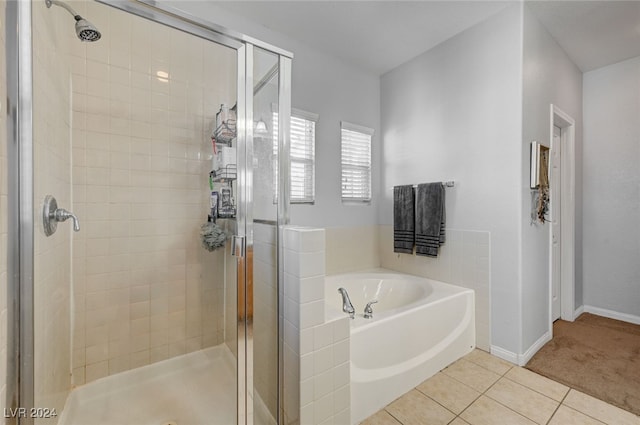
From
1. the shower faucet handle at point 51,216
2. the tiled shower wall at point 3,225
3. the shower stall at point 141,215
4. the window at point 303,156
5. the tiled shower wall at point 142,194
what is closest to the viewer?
the tiled shower wall at point 3,225

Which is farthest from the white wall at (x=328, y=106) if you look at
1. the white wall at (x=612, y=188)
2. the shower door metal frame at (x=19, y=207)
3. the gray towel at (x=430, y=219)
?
the white wall at (x=612, y=188)

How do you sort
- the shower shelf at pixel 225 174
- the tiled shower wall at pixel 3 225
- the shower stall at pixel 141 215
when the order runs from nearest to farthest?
the tiled shower wall at pixel 3 225 < the shower stall at pixel 141 215 < the shower shelf at pixel 225 174

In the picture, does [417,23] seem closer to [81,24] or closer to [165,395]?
[81,24]

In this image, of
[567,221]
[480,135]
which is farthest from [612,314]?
[480,135]

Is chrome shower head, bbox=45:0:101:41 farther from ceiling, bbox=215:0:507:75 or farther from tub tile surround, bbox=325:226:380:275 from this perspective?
tub tile surround, bbox=325:226:380:275

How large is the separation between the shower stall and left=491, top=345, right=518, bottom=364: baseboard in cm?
176

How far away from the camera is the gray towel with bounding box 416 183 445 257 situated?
2512 mm

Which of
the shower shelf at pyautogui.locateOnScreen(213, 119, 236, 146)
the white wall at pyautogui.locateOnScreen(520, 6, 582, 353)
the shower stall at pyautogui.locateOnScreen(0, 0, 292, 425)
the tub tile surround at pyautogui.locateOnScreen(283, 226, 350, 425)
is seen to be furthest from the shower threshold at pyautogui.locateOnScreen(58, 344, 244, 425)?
the white wall at pyautogui.locateOnScreen(520, 6, 582, 353)

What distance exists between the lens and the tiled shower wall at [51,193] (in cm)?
103

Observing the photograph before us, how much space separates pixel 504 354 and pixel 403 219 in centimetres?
135

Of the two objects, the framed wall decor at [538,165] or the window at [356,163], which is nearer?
→ the framed wall decor at [538,165]

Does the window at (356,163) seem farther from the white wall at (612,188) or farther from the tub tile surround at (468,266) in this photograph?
the white wall at (612,188)

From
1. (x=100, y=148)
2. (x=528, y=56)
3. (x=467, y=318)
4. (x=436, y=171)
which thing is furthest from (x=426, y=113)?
(x=100, y=148)

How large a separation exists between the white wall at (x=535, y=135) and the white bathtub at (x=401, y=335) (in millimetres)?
434
